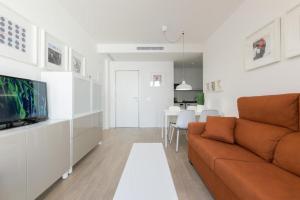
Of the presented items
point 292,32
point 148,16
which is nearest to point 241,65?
point 292,32

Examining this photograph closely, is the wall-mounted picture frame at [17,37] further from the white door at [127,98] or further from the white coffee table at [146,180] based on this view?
the white door at [127,98]

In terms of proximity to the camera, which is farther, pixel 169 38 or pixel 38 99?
pixel 169 38

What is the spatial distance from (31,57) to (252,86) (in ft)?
10.1

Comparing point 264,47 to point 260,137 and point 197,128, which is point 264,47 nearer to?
point 260,137

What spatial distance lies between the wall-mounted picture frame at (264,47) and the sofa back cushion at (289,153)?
106cm

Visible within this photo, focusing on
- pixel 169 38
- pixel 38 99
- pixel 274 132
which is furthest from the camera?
pixel 169 38

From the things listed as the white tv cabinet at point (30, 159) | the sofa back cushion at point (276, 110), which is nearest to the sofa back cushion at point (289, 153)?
the sofa back cushion at point (276, 110)

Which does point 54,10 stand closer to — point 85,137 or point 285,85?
point 85,137

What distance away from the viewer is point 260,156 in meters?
1.74

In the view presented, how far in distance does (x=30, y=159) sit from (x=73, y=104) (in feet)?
3.41

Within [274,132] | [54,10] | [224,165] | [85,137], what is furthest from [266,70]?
[54,10]

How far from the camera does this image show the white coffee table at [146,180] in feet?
3.98

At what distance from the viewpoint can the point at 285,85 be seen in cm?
202

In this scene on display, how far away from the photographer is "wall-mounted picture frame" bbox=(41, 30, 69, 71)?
252 centimetres
